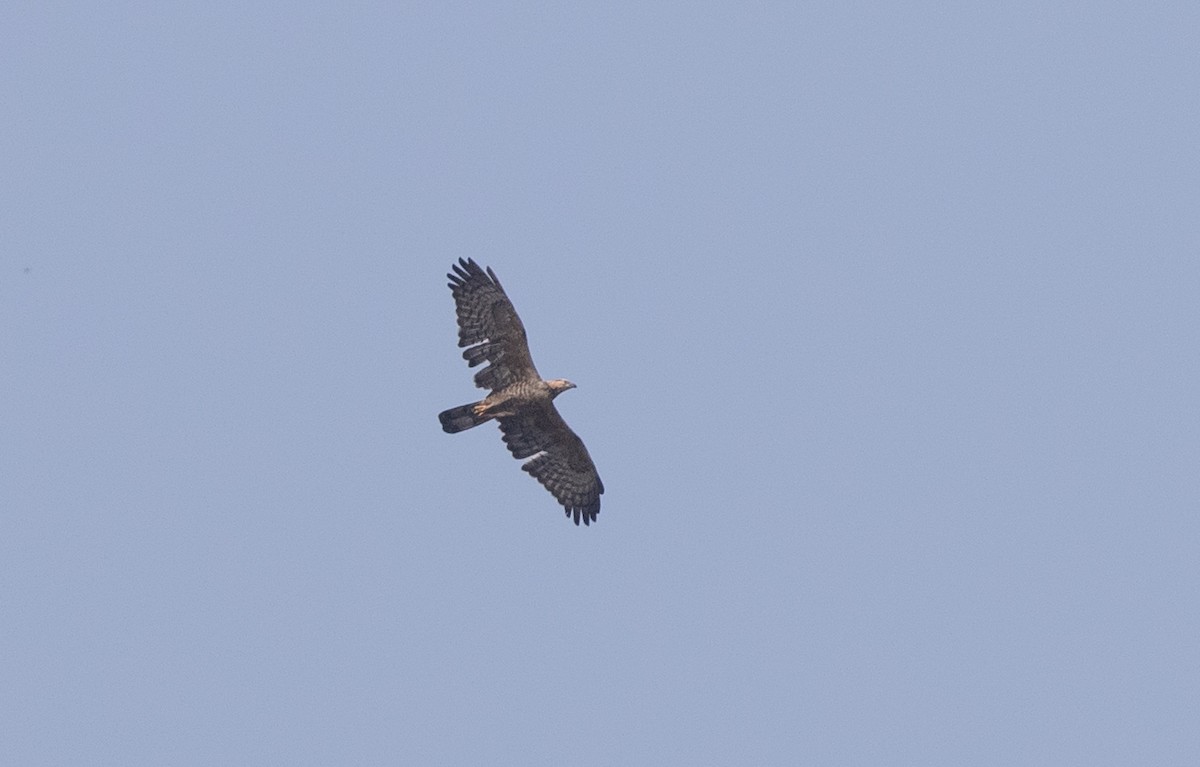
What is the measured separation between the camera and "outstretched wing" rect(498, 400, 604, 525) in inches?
1304

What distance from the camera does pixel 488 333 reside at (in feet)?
107

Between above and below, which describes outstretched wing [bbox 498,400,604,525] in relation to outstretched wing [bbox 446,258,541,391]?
below

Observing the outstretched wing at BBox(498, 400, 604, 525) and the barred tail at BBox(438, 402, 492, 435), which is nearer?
the barred tail at BBox(438, 402, 492, 435)

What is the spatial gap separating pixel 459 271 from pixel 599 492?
4.45 metres

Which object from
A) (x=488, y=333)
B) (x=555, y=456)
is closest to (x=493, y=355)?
(x=488, y=333)

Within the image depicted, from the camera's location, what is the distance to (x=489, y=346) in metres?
32.5

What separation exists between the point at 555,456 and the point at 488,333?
8.35 feet

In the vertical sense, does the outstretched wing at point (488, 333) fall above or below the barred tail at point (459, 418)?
above

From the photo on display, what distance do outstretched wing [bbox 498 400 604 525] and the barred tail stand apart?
2.15 feet

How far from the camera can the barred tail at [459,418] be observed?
3231cm

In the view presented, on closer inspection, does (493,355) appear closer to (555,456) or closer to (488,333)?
(488,333)

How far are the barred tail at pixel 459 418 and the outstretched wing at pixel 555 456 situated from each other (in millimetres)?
654

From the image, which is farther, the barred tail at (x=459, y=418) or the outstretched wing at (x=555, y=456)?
the outstretched wing at (x=555, y=456)

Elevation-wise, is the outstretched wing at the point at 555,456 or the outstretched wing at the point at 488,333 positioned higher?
the outstretched wing at the point at 488,333
